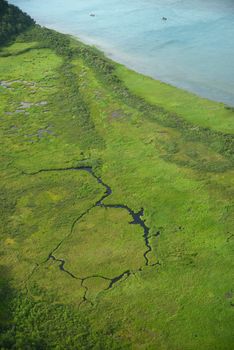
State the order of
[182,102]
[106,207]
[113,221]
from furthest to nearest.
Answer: [182,102] < [106,207] < [113,221]

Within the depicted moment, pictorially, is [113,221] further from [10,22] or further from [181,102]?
[10,22]

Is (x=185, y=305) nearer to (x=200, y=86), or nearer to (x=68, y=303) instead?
(x=68, y=303)

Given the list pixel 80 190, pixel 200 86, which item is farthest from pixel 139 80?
pixel 80 190

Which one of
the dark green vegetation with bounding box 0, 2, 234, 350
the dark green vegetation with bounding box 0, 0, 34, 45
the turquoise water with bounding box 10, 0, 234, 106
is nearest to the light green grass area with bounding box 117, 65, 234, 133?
the dark green vegetation with bounding box 0, 2, 234, 350

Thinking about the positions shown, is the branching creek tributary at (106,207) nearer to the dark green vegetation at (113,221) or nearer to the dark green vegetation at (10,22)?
the dark green vegetation at (113,221)

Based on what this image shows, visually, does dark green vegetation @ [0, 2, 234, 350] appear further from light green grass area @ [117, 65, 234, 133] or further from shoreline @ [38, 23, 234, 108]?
shoreline @ [38, 23, 234, 108]

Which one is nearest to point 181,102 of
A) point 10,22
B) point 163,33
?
point 163,33
